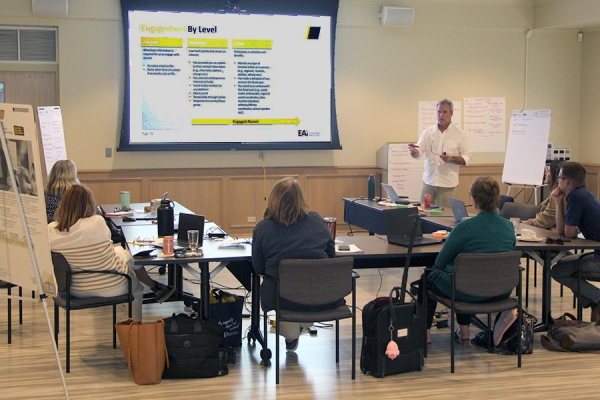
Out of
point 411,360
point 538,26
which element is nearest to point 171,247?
point 411,360

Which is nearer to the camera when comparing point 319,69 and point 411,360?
point 411,360

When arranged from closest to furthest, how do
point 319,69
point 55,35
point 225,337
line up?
point 225,337
point 55,35
point 319,69

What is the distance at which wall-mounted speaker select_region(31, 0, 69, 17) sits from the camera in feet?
26.5

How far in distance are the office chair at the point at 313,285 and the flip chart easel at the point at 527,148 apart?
18.1 feet

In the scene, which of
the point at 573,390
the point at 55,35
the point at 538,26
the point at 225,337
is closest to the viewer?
the point at 573,390

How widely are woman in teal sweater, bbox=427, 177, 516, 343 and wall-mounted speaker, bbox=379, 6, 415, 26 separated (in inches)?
199

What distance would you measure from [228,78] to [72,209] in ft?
15.7

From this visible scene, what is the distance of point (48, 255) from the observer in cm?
308

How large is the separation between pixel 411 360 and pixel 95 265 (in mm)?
1915

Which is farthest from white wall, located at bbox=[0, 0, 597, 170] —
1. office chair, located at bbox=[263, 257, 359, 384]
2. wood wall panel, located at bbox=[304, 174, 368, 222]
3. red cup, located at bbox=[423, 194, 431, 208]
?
office chair, located at bbox=[263, 257, 359, 384]

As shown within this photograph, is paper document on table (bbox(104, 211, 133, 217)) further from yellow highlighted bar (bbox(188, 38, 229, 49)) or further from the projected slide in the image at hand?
yellow highlighted bar (bbox(188, 38, 229, 49))

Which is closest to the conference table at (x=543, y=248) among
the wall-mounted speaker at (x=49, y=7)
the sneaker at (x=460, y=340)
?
the sneaker at (x=460, y=340)

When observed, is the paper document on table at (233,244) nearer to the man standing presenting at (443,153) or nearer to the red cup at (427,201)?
the red cup at (427,201)

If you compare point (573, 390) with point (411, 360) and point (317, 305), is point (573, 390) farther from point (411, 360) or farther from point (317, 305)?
point (317, 305)
